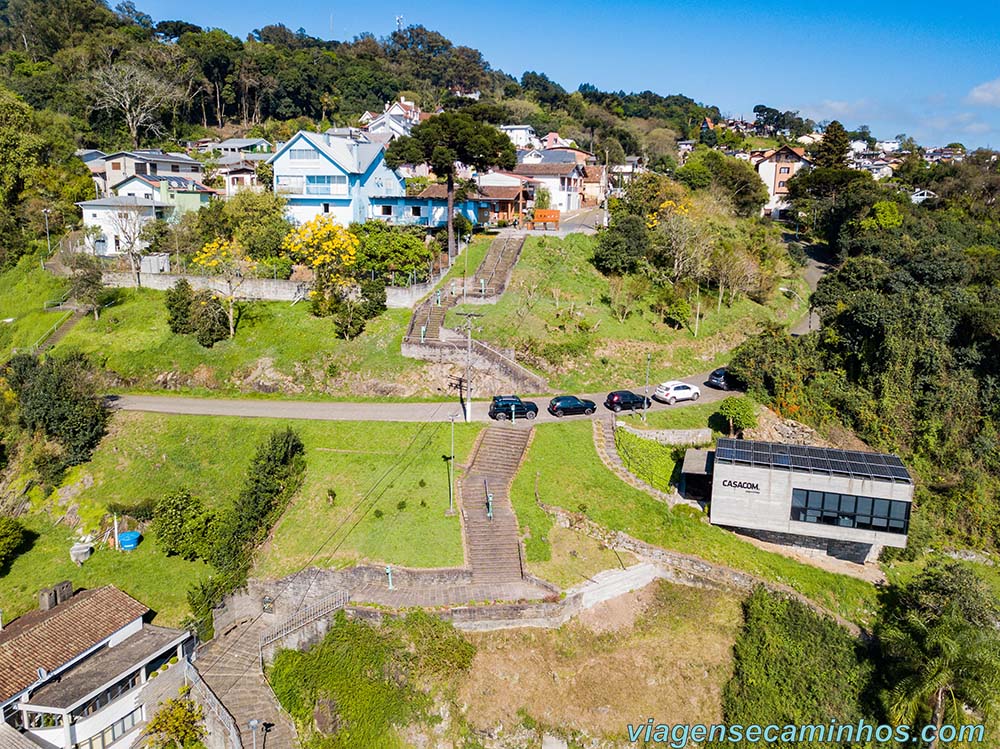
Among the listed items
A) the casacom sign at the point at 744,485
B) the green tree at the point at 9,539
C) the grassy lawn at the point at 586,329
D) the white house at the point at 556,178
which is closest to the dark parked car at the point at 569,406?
the grassy lawn at the point at 586,329

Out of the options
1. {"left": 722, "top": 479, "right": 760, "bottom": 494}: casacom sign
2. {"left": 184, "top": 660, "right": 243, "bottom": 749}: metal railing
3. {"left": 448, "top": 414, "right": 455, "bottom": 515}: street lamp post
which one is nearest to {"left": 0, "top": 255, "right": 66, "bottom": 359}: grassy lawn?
{"left": 184, "top": 660, "right": 243, "bottom": 749}: metal railing

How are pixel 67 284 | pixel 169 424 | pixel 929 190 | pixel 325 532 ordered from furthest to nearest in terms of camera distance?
pixel 929 190 < pixel 67 284 < pixel 169 424 < pixel 325 532

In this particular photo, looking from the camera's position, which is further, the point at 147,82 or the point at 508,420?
the point at 147,82

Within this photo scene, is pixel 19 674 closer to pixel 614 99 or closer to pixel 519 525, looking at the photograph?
pixel 519 525

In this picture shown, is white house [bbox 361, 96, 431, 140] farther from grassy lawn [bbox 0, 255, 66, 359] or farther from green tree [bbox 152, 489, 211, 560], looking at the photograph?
green tree [bbox 152, 489, 211, 560]

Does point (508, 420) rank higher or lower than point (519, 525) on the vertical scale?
higher

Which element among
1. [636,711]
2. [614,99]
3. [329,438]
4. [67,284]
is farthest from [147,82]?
[614,99]
